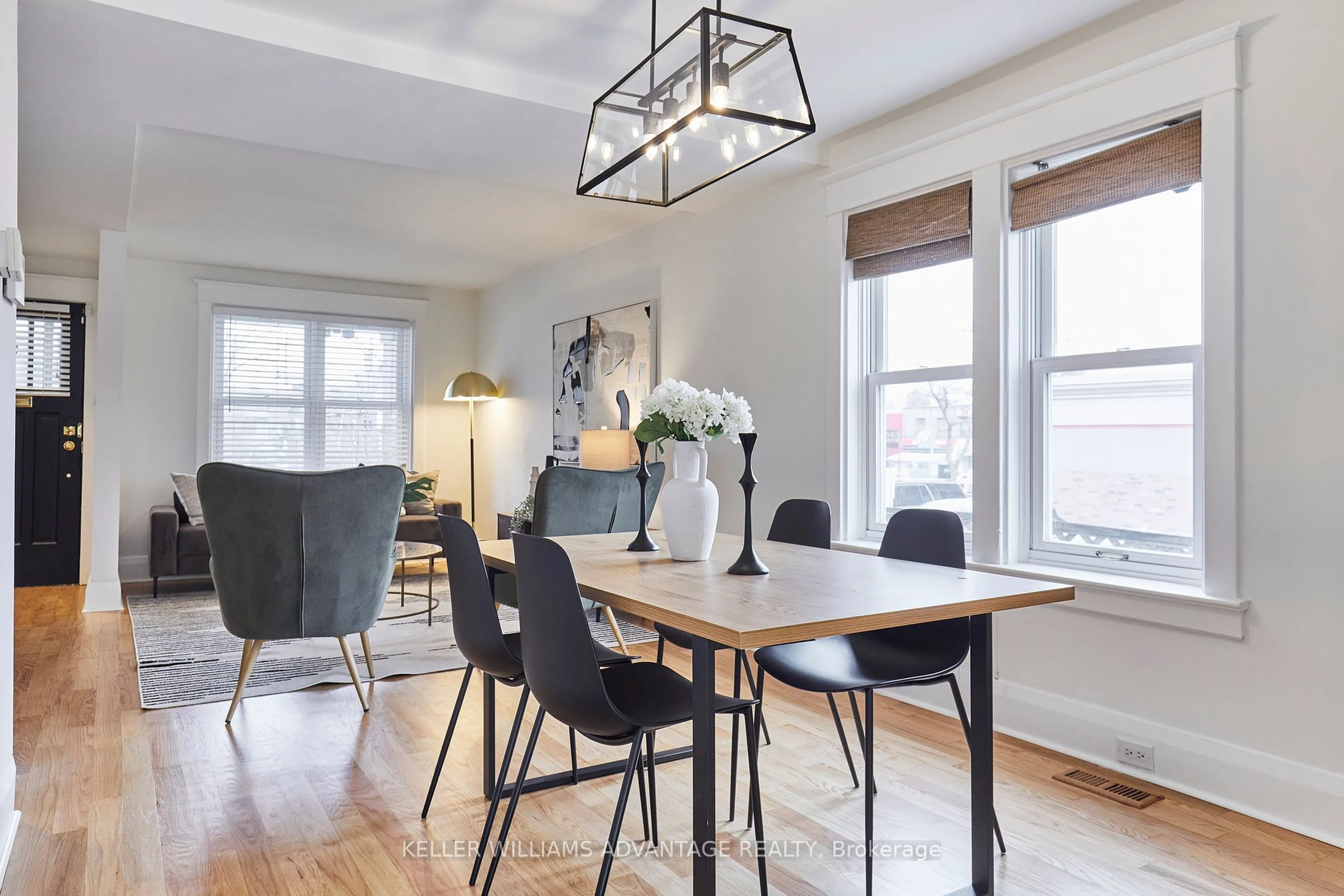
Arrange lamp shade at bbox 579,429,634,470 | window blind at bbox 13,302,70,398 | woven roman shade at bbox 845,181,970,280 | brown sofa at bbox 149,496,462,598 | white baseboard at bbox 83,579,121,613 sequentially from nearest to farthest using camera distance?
woven roman shade at bbox 845,181,970,280, lamp shade at bbox 579,429,634,470, white baseboard at bbox 83,579,121,613, brown sofa at bbox 149,496,462,598, window blind at bbox 13,302,70,398

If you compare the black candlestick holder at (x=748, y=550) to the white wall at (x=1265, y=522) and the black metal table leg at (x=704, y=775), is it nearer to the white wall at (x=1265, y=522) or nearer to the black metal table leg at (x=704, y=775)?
the black metal table leg at (x=704, y=775)

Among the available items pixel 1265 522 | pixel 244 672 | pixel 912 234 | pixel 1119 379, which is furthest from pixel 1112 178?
pixel 244 672

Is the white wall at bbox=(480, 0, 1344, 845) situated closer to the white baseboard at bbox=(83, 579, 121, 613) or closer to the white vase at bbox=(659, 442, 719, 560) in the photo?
the white vase at bbox=(659, 442, 719, 560)

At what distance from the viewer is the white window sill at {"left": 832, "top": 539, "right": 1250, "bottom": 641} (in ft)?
8.16

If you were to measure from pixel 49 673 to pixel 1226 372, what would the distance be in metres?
4.72

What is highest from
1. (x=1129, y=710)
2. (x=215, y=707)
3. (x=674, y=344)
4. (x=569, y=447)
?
(x=674, y=344)

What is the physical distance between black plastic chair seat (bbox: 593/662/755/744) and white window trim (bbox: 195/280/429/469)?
5795mm

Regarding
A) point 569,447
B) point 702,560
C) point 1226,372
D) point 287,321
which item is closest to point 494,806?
point 702,560

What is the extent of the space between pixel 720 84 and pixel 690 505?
1.04 meters

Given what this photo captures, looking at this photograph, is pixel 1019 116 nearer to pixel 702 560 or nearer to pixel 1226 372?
pixel 1226 372

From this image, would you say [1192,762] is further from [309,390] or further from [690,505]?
[309,390]

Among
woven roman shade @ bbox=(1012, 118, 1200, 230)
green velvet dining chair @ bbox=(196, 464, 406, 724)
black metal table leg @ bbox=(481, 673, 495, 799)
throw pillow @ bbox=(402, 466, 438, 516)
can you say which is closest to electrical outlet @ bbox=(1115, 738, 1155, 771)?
woven roman shade @ bbox=(1012, 118, 1200, 230)

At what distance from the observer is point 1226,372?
250 cm

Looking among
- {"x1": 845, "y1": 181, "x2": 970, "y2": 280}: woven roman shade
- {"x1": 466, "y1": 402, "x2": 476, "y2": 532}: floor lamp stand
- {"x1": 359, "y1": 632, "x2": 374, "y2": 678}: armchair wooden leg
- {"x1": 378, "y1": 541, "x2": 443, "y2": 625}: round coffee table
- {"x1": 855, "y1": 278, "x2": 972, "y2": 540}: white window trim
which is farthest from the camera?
{"x1": 466, "y1": 402, "x2": 476, "y2": 532}: floor lamp stand
